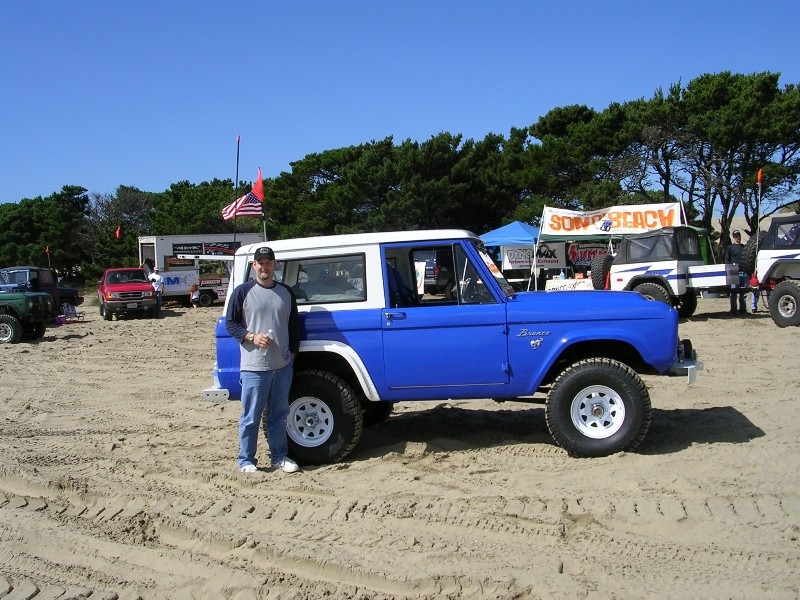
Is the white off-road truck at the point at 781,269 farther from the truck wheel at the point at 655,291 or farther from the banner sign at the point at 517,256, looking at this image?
the banner sign at the point at 517,256

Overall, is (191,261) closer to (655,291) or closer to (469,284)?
(655,291)

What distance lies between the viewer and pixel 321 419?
6242 millimetres

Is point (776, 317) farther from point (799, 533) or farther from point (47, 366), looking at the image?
point (47, 366)

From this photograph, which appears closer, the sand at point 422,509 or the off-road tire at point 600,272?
the sand at point 422,509

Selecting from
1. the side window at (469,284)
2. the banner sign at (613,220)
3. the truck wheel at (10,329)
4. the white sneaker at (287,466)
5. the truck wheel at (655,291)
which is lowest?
the white sneaker at (287,466)

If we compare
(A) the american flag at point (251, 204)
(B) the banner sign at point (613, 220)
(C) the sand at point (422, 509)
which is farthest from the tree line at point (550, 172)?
(C) the sand at point (422, 509)

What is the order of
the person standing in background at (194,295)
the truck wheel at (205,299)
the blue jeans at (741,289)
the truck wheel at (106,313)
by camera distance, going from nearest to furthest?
the blue jeans at (741,289) < the truck wheel at (106,313) < the person standing in background at (194,295) < the truck wheel at (205,299)

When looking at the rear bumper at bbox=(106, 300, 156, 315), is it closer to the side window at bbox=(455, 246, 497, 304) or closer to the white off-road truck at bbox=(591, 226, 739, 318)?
→ the white off-road truck at bbox=(591, 226, 739, 318)

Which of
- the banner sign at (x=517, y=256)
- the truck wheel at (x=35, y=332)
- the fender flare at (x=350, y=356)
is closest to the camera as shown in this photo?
the fender flare at (x=350, y=356)

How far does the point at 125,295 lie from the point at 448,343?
1977 cm

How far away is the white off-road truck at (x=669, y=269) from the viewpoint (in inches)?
630

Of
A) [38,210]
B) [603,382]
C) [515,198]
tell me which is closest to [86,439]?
[603,382]

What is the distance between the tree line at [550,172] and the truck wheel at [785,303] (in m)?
8.58

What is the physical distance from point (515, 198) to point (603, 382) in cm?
3468
